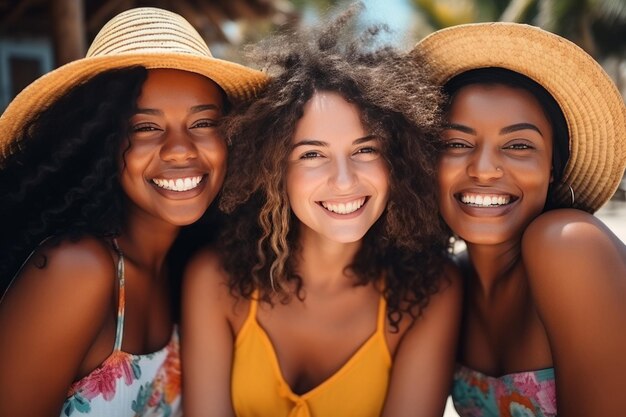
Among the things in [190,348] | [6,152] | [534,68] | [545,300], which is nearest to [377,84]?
[534,68]

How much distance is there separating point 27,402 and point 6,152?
1.00 m

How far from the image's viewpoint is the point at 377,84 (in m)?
2.49

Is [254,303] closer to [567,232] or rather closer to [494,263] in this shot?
[494,263]

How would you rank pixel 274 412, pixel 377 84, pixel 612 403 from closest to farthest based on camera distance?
pixel 612 403
pixel 377 84
pixel 274 412

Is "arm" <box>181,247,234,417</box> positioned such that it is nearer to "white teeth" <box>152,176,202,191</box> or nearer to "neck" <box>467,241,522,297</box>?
"white teeth" <box>152,176,202,191</box>

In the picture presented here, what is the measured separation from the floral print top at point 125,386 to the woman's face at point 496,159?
4.41ft

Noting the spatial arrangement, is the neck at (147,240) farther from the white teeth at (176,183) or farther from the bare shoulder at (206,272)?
the white teeth at (176,183)

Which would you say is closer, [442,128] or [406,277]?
[442,128]

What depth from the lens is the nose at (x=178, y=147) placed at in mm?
2500

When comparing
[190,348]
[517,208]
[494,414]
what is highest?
[517,208]

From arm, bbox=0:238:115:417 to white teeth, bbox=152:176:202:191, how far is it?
1.44 feet

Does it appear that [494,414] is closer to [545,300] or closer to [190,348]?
[545,300]

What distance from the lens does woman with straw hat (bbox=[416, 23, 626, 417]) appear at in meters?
2.13

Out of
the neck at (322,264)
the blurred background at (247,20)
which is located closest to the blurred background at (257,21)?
the blurred background at (247,20)
